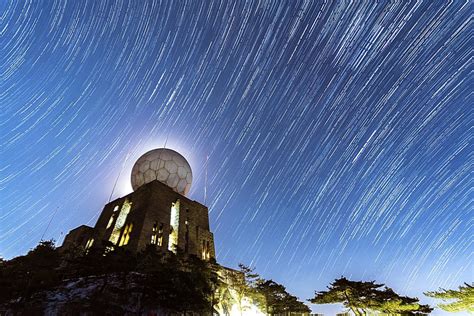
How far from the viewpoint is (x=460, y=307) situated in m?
23.7

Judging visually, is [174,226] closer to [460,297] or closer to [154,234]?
[154,234]

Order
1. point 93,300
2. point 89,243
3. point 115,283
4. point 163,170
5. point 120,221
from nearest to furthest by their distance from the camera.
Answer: point 93,300, point 115,283, point 120,221, point 89,243, point 163,170

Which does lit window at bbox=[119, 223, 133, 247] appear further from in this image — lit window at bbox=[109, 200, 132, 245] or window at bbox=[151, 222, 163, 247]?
window at bbox=[151, 222, 163, 247]

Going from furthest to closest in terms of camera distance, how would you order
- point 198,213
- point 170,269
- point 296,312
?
point 198,213 → point 296,312 → point 170,269

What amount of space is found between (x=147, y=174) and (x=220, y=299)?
1728 cm

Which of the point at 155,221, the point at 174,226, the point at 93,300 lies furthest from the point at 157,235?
the point at 93,300

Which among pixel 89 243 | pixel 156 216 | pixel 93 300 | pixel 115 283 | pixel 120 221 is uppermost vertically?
pixel 120 221

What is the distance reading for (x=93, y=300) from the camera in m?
16.0

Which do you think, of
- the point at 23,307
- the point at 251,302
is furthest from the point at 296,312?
the point at 23,307

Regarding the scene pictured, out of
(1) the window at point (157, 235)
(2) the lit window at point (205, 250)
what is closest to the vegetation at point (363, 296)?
(2) the lit window at point (205, 250)

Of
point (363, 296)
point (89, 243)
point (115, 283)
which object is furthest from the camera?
point (89, 243)

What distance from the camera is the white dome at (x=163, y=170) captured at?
3262 cm

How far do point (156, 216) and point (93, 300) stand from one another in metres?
11.1

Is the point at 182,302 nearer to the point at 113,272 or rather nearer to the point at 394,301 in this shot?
the point at 113,272
